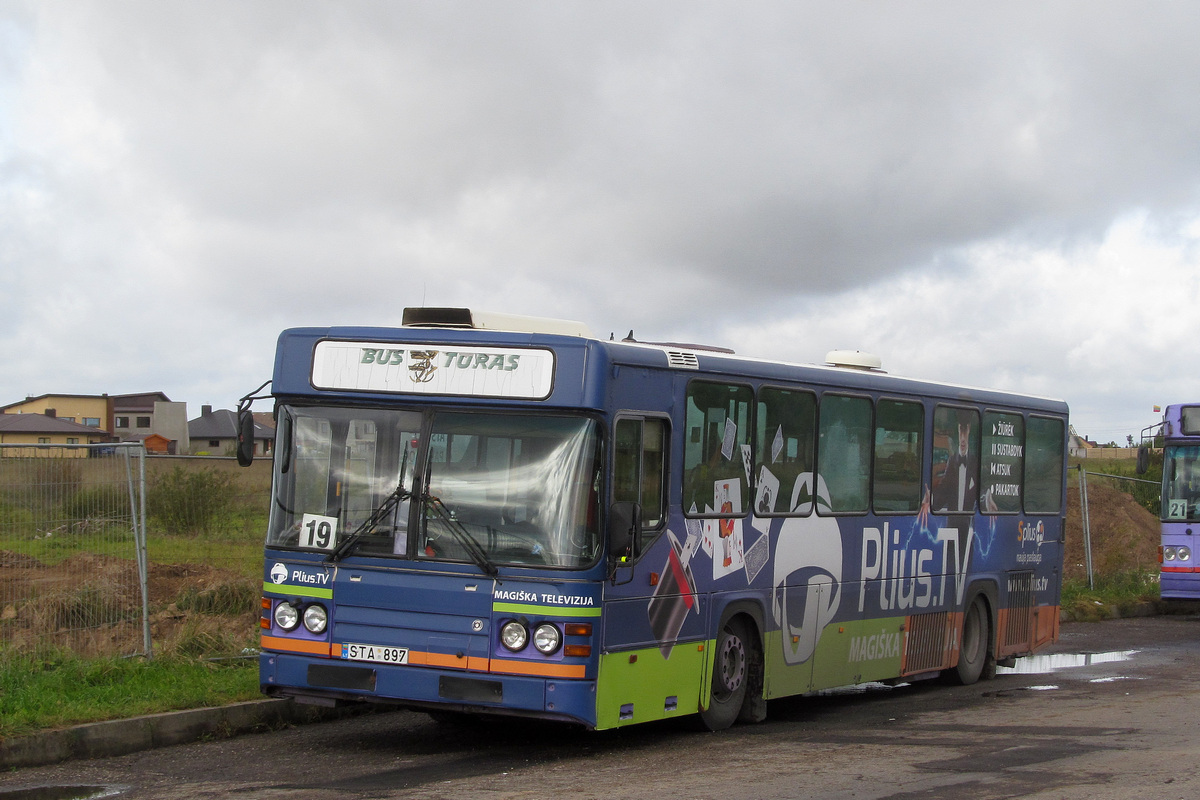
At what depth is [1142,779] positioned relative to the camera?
8609 mm

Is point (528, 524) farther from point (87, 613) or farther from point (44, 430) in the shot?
point (44, 430)

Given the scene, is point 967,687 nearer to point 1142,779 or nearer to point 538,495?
point 1142,779

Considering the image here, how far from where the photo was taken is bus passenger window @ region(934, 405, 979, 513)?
14.2 m

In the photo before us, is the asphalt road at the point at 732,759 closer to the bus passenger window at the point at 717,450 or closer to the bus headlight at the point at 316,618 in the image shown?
the bus headlight at the point at 316,618

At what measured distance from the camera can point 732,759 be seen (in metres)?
9.48

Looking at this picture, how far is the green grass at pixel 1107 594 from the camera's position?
23.1 meters

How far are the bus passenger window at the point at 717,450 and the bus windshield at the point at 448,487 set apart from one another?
1.43 metres

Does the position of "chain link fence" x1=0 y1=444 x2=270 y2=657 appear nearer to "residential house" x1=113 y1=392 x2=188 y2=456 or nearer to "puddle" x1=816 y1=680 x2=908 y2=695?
"puddle" x1=816 y1=680 x2=908 y2=695

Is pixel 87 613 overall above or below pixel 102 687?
above

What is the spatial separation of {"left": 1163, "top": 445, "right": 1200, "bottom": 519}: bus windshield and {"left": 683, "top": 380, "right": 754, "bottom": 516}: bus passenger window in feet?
42.5

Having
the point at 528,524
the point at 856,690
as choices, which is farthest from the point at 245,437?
the point at 856,690

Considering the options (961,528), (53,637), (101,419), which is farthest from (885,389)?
(101,419)

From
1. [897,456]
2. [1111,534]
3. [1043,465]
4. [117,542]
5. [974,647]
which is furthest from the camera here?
[1111,534]

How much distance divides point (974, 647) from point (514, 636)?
780 cm
